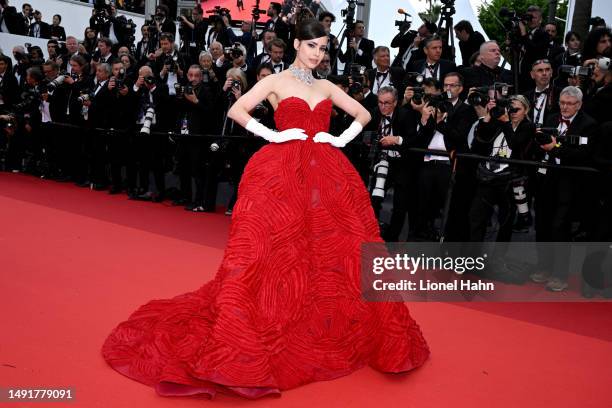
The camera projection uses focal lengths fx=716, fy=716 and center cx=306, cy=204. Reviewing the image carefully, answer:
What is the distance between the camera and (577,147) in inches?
212

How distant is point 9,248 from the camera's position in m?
5.63

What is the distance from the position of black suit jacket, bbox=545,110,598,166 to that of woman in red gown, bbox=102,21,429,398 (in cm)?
217

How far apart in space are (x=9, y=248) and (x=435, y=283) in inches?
131

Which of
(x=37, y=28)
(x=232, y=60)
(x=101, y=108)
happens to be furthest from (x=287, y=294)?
(x=37, y=28)

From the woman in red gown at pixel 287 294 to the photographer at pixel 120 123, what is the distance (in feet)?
16.8

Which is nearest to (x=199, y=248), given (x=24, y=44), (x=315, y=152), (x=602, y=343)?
(x=315, y=152)

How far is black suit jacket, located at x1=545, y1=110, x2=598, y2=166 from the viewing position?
212 inches

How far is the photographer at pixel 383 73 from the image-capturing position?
290 inches

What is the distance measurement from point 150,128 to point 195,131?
770 mm

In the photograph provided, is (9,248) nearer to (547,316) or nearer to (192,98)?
(192,98)

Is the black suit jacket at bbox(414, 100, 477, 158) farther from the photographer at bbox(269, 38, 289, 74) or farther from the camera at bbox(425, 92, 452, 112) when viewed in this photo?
the photographer at bbox(269, 38, 289, 74)

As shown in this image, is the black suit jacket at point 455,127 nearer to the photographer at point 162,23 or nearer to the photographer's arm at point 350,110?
the photographer's arm at point 350,110

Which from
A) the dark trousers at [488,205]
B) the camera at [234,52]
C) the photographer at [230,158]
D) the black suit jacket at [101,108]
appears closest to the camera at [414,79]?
the dark trousers at [488,205]

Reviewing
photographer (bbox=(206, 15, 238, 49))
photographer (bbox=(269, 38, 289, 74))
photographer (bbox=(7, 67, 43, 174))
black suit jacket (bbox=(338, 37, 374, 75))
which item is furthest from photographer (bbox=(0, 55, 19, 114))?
black suit jacket (bbox=(338, 37, 374, 75))
